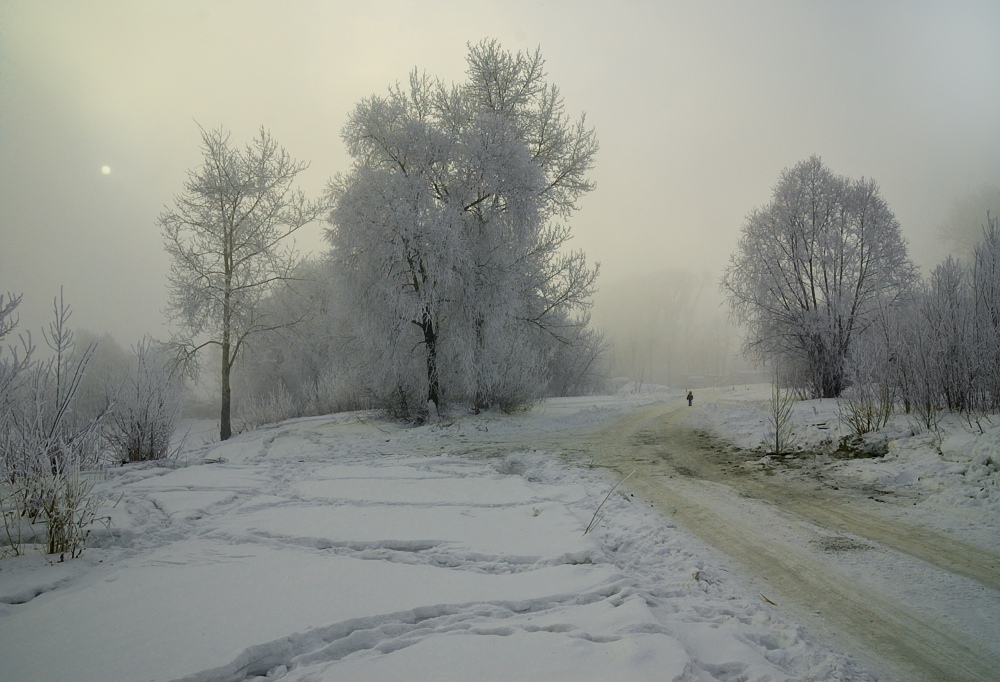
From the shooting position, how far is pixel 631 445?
1042 centimetres

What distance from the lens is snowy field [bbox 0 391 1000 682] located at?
2699 mm

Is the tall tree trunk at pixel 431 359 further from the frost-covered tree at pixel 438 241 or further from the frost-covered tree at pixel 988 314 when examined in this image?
the frost-covered tree at pixel 988 314

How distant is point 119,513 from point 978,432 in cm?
1110

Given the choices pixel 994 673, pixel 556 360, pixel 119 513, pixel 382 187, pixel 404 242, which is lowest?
pixel 994 673

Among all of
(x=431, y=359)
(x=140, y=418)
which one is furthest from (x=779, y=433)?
(x=140, y=418)

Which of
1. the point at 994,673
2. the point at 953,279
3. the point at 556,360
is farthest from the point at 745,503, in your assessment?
the point at 556,360

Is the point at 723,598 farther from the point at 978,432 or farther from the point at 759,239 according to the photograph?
the point at 759,239

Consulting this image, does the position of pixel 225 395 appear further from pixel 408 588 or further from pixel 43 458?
pixel 408 588

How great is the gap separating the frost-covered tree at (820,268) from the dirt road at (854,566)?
39.2 ft

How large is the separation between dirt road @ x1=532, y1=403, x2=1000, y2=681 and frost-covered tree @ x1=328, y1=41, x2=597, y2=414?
7667mm

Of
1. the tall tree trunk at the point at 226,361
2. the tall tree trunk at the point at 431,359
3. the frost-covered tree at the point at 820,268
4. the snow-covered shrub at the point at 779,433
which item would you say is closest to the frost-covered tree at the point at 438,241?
the tall tree trunk at the point at 431,359

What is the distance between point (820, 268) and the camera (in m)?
16.9

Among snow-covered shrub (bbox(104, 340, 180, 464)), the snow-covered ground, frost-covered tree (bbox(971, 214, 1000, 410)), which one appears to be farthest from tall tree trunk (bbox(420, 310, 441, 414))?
frost-covered tree (bbox(971, 214, 1000, 410))

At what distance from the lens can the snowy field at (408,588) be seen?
270cm
